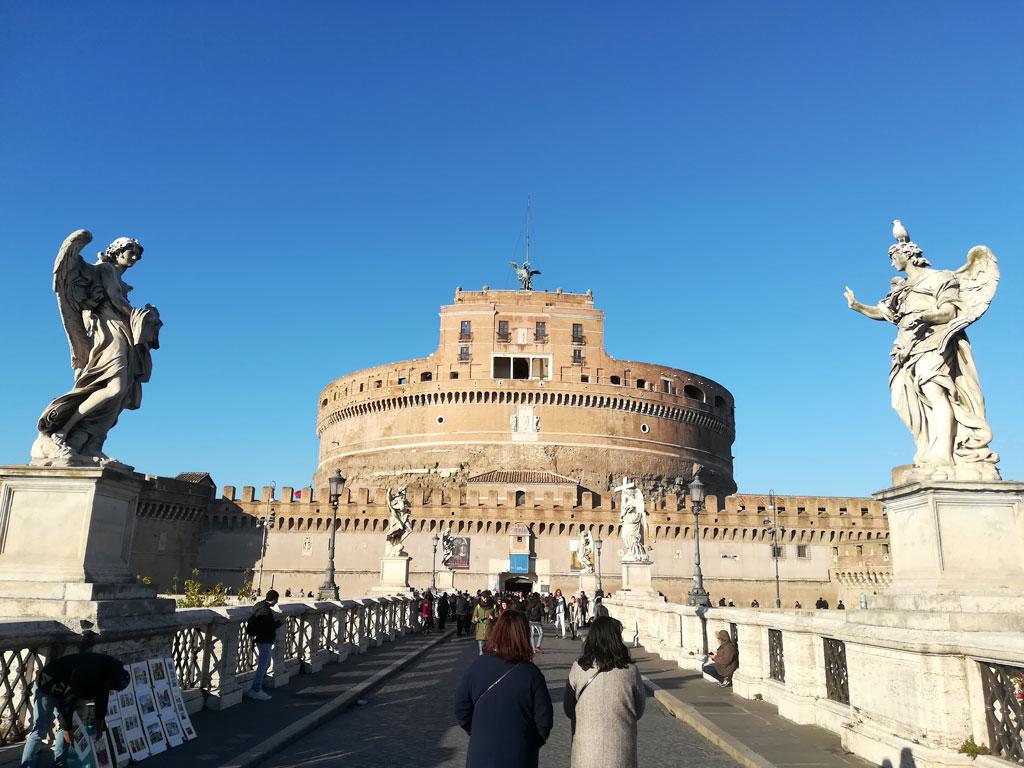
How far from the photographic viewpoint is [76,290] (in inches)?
232

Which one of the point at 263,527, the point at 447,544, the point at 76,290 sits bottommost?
the point at 447,544

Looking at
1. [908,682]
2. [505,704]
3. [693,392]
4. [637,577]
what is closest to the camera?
[505,704]

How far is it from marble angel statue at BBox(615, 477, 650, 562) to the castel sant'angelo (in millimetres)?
19530

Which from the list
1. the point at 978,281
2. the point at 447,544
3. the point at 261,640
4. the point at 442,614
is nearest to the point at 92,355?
the point at 261,640

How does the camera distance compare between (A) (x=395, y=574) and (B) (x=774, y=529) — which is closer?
(A) (x=395, y=574)

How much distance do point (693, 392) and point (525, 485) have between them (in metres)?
22.0

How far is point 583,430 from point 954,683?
59.8 metres

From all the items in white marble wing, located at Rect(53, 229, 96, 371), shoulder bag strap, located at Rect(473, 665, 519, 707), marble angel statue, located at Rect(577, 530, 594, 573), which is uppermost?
white marble wing, located at Rect(53, 229, 96, 371)

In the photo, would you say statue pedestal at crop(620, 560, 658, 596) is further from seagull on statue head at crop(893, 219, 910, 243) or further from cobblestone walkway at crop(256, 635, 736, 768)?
seagull on statue head at crop(893, 219, 910, 243)

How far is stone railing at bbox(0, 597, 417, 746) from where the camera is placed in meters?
4.84

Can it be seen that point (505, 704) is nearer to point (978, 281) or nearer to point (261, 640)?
point (978, 281)

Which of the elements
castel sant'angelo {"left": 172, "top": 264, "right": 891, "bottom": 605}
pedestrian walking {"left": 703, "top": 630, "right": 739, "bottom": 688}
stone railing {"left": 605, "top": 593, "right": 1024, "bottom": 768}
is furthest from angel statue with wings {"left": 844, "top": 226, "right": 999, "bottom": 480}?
castel sant'angelo {"left": 172, "top": 264, "right": 891, "bottom": 605}

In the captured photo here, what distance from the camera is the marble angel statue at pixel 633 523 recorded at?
2308 cm

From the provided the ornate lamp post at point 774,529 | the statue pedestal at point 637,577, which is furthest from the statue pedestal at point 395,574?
the ornate lamp post at point 774,529
